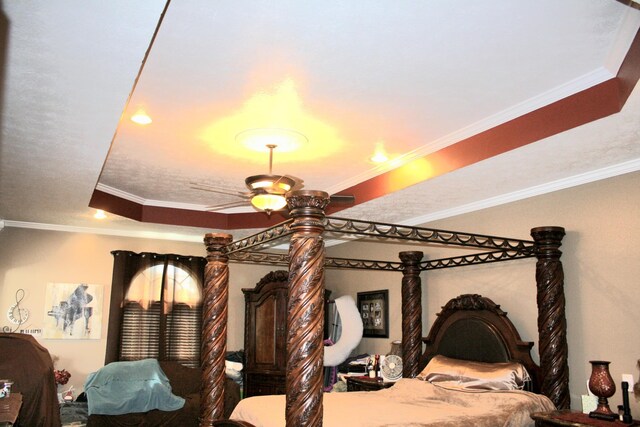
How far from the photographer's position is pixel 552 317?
4.42 m

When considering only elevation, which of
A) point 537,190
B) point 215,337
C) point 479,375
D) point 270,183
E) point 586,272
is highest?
point 537,190

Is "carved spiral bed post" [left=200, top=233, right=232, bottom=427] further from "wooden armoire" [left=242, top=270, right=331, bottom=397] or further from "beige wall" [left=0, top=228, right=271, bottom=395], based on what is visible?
"beige wall" [left=0, top=228, right=271, bottom=395]

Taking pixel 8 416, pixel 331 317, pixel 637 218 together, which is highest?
pixel 637 218

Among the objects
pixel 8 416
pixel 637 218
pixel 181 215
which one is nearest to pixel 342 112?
pixel 637 218

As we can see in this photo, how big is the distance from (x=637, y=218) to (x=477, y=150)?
1274 mm

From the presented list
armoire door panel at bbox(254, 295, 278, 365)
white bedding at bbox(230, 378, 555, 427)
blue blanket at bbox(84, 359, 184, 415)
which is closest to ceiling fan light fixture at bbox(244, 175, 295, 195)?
white bedding at bbox(230, 378, 555, 427)

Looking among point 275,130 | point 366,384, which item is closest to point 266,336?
point 366,384

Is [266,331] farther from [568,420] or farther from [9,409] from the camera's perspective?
[568,420]

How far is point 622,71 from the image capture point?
3236 millimetres

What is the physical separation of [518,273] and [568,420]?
168cm

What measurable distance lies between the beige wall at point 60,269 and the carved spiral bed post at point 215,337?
355 centimetres

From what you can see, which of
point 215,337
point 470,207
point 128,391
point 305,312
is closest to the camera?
point 305,312

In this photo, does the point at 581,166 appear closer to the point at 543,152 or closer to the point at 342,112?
the point at 543,152

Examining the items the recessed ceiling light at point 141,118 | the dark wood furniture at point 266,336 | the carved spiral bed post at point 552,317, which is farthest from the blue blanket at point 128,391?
the carved spiral bed post at point 552,317
